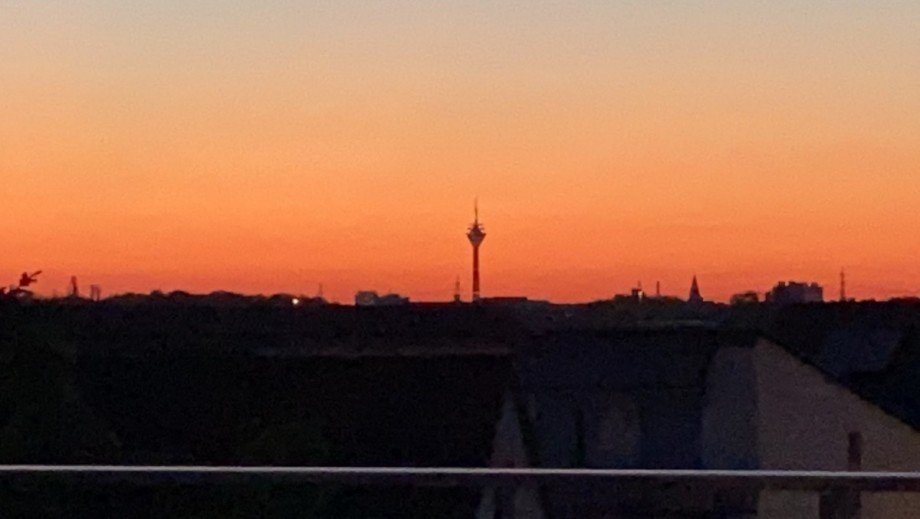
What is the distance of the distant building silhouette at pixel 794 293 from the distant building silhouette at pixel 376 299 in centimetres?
319

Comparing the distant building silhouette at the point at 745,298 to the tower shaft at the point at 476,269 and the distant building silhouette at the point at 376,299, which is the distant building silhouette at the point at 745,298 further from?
the distant building silhouette at the point at 376,299

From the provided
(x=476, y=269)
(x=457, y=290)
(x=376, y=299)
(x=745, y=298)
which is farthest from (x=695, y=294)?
(x=376, y=299)

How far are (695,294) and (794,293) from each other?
119 cm

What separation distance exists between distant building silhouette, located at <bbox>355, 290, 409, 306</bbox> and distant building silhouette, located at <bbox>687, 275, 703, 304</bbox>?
2455mm

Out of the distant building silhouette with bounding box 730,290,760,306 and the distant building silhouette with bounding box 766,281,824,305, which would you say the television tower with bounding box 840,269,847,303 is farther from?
the distant building silhouette with bounding box 730,290,760,306

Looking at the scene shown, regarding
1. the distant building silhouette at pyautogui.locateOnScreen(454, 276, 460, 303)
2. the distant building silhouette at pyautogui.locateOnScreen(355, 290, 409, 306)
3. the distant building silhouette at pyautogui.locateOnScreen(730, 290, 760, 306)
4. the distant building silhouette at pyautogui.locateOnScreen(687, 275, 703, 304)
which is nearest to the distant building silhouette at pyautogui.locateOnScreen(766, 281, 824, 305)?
the distant building silhouette at pyautogui.locateOnScreen(730, 290, 760, 306)

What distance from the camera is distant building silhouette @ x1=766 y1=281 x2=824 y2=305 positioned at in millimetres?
Answer: 12570

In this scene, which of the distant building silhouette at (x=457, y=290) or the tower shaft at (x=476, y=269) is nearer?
the distant building silhouette at (x=457, y=290)

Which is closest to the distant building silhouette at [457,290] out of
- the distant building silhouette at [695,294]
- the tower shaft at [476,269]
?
the tower shaft at [476,269]

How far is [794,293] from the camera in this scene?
13523mm

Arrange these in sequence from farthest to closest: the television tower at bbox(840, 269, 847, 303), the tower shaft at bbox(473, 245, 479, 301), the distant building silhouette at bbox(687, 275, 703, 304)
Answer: the tower shaft at bbox(473, 245, 479, 301) < the television tower at bbox(840, 269, 847, 303) < the distant building silhouette at bbox(687, 275, 703, 304)

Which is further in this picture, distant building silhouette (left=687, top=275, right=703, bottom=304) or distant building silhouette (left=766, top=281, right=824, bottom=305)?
distant building silhouette (left=766, top=281, right=824, bottom=305)

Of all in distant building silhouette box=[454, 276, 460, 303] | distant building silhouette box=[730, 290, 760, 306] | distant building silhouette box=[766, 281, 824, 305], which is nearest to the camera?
distant building silhouette box=[454, 276, 460, 303]

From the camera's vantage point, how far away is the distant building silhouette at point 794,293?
1257 cm
